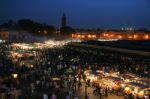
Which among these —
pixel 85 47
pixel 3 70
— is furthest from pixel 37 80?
pixel 85 47

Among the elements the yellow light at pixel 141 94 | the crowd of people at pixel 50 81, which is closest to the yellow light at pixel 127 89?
the yellow light at pixel 141 94

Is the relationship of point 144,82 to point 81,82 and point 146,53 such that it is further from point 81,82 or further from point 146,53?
point 146,53

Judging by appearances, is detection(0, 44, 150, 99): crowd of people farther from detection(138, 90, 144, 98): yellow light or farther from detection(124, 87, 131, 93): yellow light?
detection(138, 90, 144, 98): yellow light

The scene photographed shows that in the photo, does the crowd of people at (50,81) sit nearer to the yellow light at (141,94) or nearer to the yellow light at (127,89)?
the yellow light at (127,89)

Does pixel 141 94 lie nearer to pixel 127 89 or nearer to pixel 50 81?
pixel 127 89

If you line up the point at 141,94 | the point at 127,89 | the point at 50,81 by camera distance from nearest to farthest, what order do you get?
the point at 141,94, the point at 127,89, the point at 50,81

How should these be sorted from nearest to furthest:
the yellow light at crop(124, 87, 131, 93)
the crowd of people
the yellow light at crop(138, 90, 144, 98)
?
1. the yellow light at crop(138, 90, 144, 98)
2. the crowd of people
3. the yellow light at crop(124, 87, 131, 93)

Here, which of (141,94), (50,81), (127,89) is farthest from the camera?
(50,81)

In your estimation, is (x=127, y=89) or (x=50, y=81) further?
(x=50, y=81)

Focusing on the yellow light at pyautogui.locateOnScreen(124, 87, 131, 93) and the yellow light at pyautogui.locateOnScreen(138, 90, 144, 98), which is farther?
the yellow light at pyautogui.locateOnScreen(124, 87, 131, 93)

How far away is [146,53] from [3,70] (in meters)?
15.6

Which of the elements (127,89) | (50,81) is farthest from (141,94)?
(50,81)

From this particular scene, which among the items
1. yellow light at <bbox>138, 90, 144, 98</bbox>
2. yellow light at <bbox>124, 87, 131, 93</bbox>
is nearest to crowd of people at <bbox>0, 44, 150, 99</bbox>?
yellow light at <bbox>124, 87, 131, 93</bbox>

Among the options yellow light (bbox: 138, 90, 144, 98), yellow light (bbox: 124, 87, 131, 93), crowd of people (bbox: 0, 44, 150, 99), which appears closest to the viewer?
yellow light (bbox: 138, 90, 144, 98)
